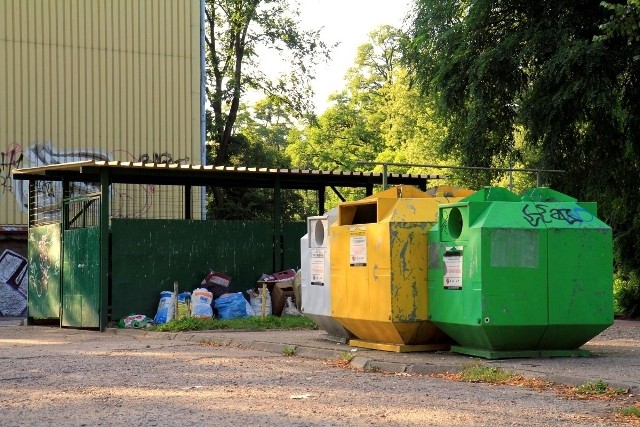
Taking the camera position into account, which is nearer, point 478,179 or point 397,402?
point 397,402

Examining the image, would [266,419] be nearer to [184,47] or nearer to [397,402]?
[397,402]

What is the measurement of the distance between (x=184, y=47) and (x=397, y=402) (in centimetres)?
2187

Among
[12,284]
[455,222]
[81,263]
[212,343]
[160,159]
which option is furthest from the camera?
[160,159]

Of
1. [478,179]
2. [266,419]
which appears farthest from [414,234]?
[478,179]

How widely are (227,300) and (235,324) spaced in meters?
1.55

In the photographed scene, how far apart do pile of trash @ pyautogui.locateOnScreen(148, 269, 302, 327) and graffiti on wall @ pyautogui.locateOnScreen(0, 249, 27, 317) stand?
338 inches

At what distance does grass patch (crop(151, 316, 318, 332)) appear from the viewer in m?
17.3

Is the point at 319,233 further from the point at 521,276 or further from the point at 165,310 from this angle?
the point at 165,310

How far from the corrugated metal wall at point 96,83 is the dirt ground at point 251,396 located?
14.8m

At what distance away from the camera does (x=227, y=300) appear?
755 inches

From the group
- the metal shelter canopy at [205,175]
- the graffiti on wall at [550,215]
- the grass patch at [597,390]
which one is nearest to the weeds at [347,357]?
the graffiti on wall at [550,215]

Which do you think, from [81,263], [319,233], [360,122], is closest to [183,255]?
A: [81,263]

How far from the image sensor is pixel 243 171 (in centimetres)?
2005

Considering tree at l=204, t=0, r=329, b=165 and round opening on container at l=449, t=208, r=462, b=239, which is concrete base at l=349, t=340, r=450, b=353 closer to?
round opening on container at l=449, t=208, r=462, b=239
